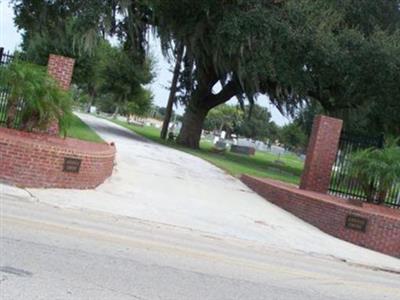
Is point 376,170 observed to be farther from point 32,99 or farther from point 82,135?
point 82,135

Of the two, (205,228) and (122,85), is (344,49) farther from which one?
(122,85)

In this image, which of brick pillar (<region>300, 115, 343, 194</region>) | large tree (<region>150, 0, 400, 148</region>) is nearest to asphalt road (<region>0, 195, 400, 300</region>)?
brick pillar (<region>300, 115, 343, 194</region>)

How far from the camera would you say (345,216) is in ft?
48.4

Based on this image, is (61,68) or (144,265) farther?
(61,68)

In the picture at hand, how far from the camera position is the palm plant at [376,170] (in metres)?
15.7

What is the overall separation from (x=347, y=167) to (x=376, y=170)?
5.62 ft

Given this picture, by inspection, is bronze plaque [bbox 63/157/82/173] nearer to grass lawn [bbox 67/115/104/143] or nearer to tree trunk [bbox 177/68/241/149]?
grass lawn [bbox 67/115/104/143]

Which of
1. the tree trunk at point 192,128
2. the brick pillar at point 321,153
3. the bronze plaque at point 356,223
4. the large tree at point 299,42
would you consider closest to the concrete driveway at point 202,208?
the bronze plaque at point 356,223

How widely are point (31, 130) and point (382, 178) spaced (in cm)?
854

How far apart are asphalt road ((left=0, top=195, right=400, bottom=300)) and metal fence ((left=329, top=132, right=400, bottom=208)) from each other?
6.02 m

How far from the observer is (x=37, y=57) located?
4088cm

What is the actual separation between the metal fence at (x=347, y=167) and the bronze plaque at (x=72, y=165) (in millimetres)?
7888

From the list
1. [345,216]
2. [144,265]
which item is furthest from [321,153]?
[144,265]

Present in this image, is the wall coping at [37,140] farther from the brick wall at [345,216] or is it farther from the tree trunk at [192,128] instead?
the tree trunk at [192,128]
